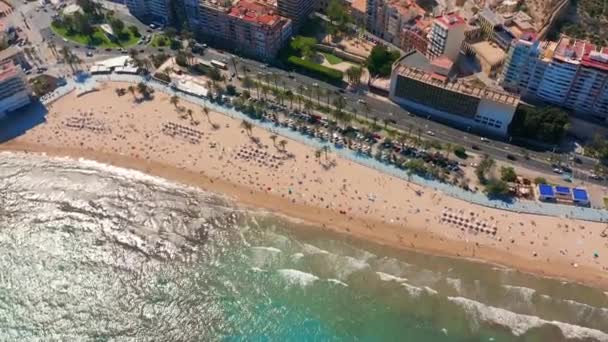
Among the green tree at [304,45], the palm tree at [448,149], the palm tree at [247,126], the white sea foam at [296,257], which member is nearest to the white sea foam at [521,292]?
the palm tree at [448,149]

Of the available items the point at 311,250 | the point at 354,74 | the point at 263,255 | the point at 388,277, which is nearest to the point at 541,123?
the point at 354,74

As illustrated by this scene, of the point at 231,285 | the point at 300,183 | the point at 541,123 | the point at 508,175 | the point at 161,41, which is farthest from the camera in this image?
the point at 161,41

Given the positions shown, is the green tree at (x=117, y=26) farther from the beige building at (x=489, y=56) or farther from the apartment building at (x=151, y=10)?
the beige building at (x=489, y=56)

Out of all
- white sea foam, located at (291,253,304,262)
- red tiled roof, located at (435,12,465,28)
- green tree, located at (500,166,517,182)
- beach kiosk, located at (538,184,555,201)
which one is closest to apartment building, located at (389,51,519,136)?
red tiled roof, located at (435,12,465,28)

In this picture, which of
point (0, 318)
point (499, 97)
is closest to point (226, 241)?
point (0, 318)

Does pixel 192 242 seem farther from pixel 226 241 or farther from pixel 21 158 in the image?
pixel 21 158

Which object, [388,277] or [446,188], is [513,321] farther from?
[446,188]
